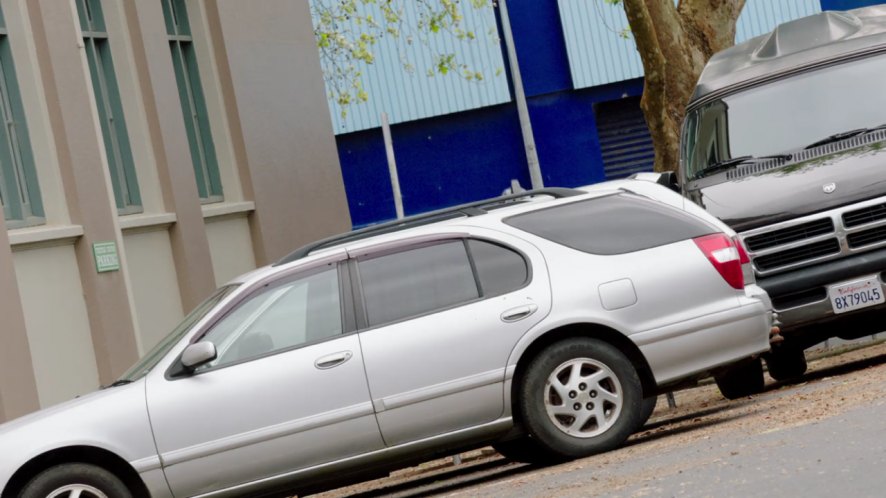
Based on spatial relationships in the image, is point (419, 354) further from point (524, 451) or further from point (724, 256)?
point (724, 256)

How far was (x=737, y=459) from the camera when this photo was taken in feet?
23.8

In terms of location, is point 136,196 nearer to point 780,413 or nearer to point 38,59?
point 38,59

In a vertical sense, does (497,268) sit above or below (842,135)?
below

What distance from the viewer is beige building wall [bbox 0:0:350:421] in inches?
509

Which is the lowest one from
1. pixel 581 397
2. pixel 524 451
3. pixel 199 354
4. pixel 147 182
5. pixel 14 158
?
pixel 524 451

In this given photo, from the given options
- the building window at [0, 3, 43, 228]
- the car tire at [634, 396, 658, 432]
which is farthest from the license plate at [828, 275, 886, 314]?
the building window at [0, 3, 43, 228]

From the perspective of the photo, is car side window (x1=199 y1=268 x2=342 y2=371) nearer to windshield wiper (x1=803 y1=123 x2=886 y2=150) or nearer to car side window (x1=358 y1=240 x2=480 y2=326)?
car side window (x1=358 y1=240 x2=480 y2=326)

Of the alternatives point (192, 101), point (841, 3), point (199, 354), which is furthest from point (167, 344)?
point (841, 3)

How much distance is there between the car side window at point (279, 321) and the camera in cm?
861

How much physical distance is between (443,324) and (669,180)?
157 inches

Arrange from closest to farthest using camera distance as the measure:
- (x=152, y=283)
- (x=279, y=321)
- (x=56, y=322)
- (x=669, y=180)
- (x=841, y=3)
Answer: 1. (x=279, y=321)
2. (x=669, y=180)
3. (x=56, y=322)
4. (x=152, y=283)
5. (x=841, y=3)

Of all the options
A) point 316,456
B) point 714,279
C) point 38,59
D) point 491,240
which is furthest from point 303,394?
point 38,59

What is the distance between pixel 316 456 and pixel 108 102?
7.59m

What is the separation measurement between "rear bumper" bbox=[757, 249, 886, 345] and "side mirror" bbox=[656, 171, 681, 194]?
1.57 m
